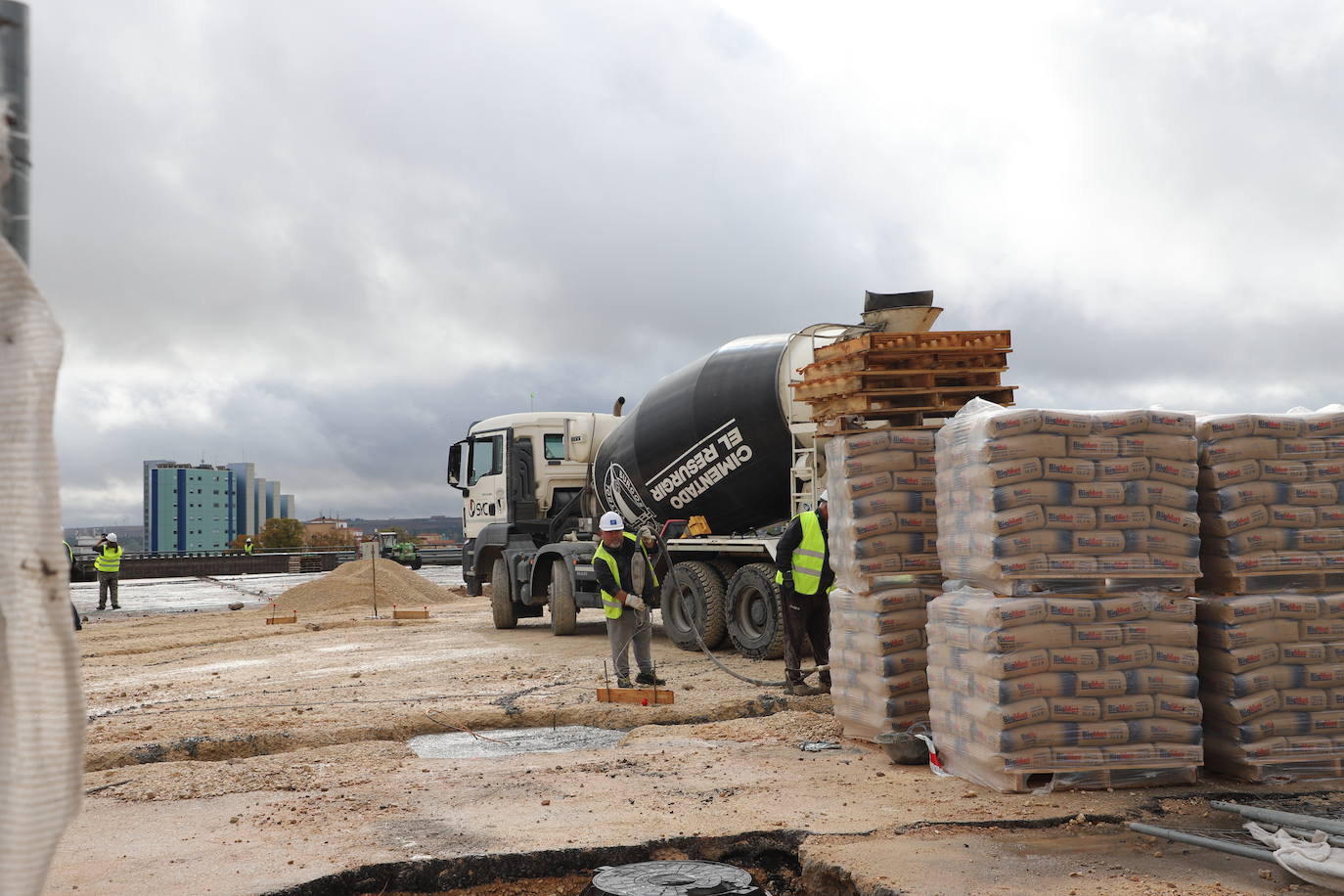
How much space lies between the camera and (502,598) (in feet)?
56.2

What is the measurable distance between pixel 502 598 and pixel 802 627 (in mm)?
8072

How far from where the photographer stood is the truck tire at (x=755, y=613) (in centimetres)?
1197

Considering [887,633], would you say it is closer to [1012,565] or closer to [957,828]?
[1012,565]

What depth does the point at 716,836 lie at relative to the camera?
18.1 ft

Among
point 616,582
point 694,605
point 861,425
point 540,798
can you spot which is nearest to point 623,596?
point 616,582

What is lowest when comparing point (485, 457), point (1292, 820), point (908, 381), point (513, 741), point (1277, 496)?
point (513, 741)

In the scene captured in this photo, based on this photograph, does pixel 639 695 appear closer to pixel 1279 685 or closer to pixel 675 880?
pixel 675 880

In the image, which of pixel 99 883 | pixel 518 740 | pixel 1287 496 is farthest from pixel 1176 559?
pixel 99 883

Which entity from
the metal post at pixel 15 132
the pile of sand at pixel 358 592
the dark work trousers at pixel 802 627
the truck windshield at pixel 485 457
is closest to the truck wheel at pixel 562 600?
the truck windshield at pixel 485 457

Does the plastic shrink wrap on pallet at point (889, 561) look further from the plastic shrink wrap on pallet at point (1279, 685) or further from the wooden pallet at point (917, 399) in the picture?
the plastic shrink wrap on pallet at point (1279, 685)

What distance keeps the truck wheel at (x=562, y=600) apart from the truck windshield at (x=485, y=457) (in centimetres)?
229

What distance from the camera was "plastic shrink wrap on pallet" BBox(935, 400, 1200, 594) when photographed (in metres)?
6.25

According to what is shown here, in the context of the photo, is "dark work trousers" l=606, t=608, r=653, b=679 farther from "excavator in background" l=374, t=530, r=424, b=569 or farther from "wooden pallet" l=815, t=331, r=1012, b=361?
"excavator in background" l=374, t=530, r=424, b=569

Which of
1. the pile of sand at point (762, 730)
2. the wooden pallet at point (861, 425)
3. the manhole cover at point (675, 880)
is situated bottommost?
the pile of sand at point (762, 730)
